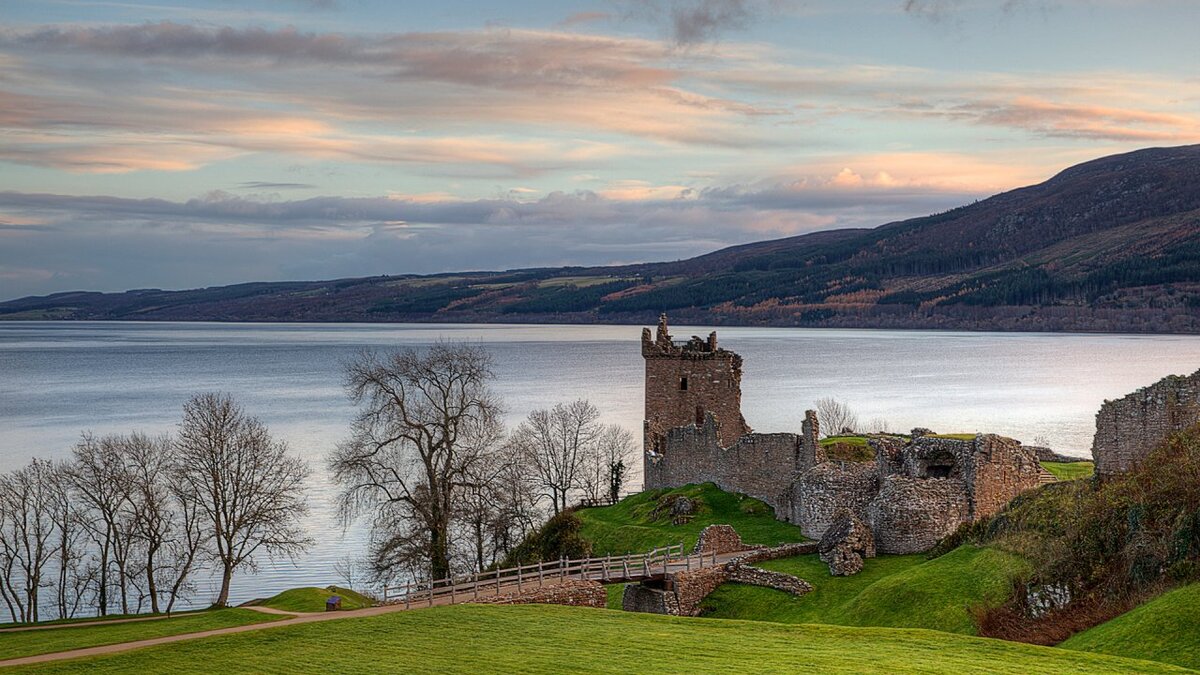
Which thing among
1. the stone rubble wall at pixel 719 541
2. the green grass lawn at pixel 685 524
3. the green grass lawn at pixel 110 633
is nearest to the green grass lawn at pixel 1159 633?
the stone rubble wall at pixel 719 541

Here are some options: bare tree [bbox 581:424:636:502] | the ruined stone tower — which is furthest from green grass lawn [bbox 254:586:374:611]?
bare tree [bbox 581:424:636:502]

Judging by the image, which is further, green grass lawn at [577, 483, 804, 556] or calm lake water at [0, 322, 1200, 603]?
calm lake water at [0, 322, 1200, 603]

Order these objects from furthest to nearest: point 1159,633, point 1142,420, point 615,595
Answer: point 615,595
point 1142,420
point 1159,633

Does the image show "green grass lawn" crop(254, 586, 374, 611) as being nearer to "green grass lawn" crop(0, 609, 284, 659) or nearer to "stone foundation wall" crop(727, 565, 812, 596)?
"green grass lawn" crop(0, 609, 284, 659)

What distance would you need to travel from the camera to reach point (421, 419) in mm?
48156

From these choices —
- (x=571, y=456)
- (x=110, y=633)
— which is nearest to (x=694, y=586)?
(x=110, y=633)

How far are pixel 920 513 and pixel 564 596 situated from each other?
11.2m

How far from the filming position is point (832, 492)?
38188mm

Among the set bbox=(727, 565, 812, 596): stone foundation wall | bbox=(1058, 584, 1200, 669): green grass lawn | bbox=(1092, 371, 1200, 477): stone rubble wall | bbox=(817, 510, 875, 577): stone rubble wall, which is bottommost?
bbox=(727, 565, 812, 596): stone foundation wall

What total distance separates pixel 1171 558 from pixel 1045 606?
3.07m

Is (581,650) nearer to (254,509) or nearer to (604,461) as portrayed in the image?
(254,509)

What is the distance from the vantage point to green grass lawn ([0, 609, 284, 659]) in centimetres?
2894

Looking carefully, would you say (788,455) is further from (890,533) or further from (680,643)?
(680,643)

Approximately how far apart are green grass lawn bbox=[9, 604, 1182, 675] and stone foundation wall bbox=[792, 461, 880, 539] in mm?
12366
